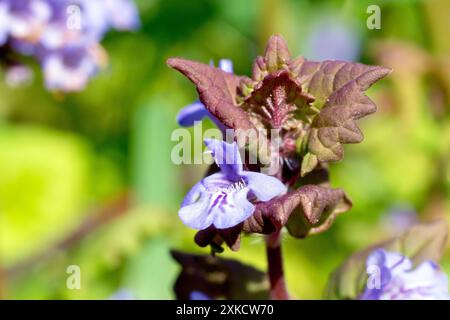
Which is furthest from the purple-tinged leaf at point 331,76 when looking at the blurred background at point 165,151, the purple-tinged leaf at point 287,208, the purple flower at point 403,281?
the blurred background at point 165,151

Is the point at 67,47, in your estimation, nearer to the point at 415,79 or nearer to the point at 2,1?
the point at 2,1

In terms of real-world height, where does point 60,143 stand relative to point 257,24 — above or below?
below

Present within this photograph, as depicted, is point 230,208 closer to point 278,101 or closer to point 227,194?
point 227,194

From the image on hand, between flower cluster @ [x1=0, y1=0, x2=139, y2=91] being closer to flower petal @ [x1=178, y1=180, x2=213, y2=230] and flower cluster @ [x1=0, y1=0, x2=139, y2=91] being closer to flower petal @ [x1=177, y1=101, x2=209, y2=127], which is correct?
flower petal @ [x1=177, y1=101, x2=209, y2=127]

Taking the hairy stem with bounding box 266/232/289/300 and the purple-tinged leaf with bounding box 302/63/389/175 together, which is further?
the hairy stem with bounding box 266/232/289/300

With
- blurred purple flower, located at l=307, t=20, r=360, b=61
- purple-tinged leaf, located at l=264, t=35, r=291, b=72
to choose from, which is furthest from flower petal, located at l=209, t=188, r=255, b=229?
blurred purple flower, located at l=307, t=20, r=360, b=61
